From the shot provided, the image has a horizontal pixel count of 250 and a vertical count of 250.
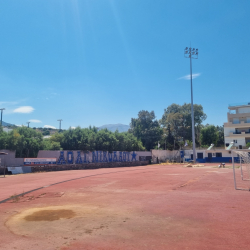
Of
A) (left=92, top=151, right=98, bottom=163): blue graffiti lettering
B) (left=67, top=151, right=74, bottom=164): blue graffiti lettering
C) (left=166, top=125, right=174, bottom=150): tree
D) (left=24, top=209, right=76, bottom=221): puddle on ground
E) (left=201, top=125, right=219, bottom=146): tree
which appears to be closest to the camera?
(left=24, top=209, right=76, bottom=221): puddle on ground

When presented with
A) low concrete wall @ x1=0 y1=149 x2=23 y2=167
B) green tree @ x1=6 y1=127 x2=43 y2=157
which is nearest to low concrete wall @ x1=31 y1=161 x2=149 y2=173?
low concrete wall @ x1=0 y1=149 x2=23 y2=167

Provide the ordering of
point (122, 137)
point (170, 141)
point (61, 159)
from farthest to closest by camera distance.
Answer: point (170, 141) < point (122, 137) < point (61, 159)

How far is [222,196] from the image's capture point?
12.8m

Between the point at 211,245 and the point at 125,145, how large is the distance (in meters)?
47.9

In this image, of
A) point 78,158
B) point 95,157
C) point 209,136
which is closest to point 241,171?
point 78,158

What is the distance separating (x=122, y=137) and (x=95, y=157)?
37.2ft

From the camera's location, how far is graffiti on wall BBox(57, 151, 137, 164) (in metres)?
37.5

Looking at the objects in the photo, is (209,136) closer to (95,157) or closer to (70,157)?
(95,157)

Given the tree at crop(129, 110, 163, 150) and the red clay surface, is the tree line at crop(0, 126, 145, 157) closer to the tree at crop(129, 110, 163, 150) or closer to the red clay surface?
the tree at crop(129, 110, 163, 150)

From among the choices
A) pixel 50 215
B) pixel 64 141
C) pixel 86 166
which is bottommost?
pixel 50 215

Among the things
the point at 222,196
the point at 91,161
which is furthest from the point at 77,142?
the point at 222,196

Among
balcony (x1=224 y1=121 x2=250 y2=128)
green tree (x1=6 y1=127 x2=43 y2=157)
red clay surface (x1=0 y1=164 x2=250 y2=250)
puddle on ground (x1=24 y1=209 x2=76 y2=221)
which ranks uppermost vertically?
balcony (x1=224 y1=121 x2=250 y2=128)

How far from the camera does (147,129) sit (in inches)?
2869

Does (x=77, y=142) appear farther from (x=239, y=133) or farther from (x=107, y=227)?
(x=239, y=133)
